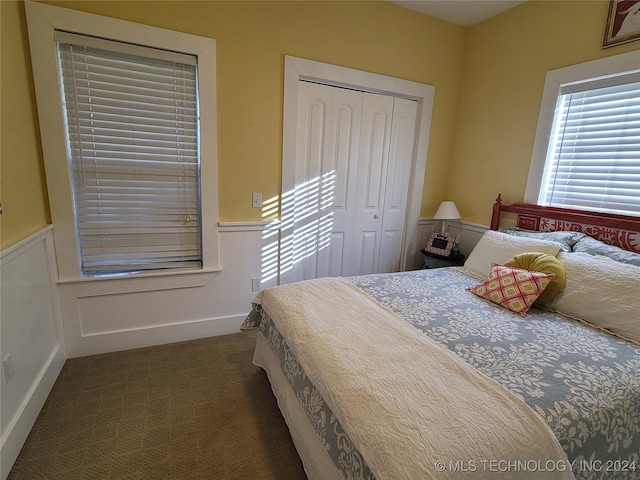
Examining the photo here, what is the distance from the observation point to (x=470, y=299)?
1.89m

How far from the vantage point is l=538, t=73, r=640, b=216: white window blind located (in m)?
1.99

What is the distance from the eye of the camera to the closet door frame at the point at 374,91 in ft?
7.94

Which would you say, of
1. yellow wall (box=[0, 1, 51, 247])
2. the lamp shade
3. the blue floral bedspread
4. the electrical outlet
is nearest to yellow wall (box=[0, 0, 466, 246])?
yellow wall (box=[0, 1, 51, 247])

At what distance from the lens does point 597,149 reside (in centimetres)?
214

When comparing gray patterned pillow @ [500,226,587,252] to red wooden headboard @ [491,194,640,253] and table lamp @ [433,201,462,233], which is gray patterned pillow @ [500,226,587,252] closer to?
red wooden headboard @ [491,194,640,253]

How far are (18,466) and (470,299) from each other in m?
2.40

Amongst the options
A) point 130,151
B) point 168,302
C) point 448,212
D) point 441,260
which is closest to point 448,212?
point 448,212

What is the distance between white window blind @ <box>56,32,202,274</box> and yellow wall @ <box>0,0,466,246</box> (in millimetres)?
189

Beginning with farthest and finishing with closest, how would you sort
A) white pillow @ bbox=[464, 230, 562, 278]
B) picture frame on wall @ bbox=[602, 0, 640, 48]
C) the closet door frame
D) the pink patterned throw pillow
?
the closet door frame → white pillow @ bbox=[464, 230, 562, 278] → picture frame on wall @ bbox=[602, 0, 640, 48] → the pink patterned throw pillow

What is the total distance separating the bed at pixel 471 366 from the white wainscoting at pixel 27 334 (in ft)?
3.73

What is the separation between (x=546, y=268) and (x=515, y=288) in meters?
0.24

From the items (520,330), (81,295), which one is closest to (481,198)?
(520,330)

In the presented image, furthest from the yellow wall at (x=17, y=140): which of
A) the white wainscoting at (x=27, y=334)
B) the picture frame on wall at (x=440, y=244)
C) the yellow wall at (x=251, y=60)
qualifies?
the picture frame on wall at (x=440, y=244)

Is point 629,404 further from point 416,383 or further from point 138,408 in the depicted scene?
point 138,408
